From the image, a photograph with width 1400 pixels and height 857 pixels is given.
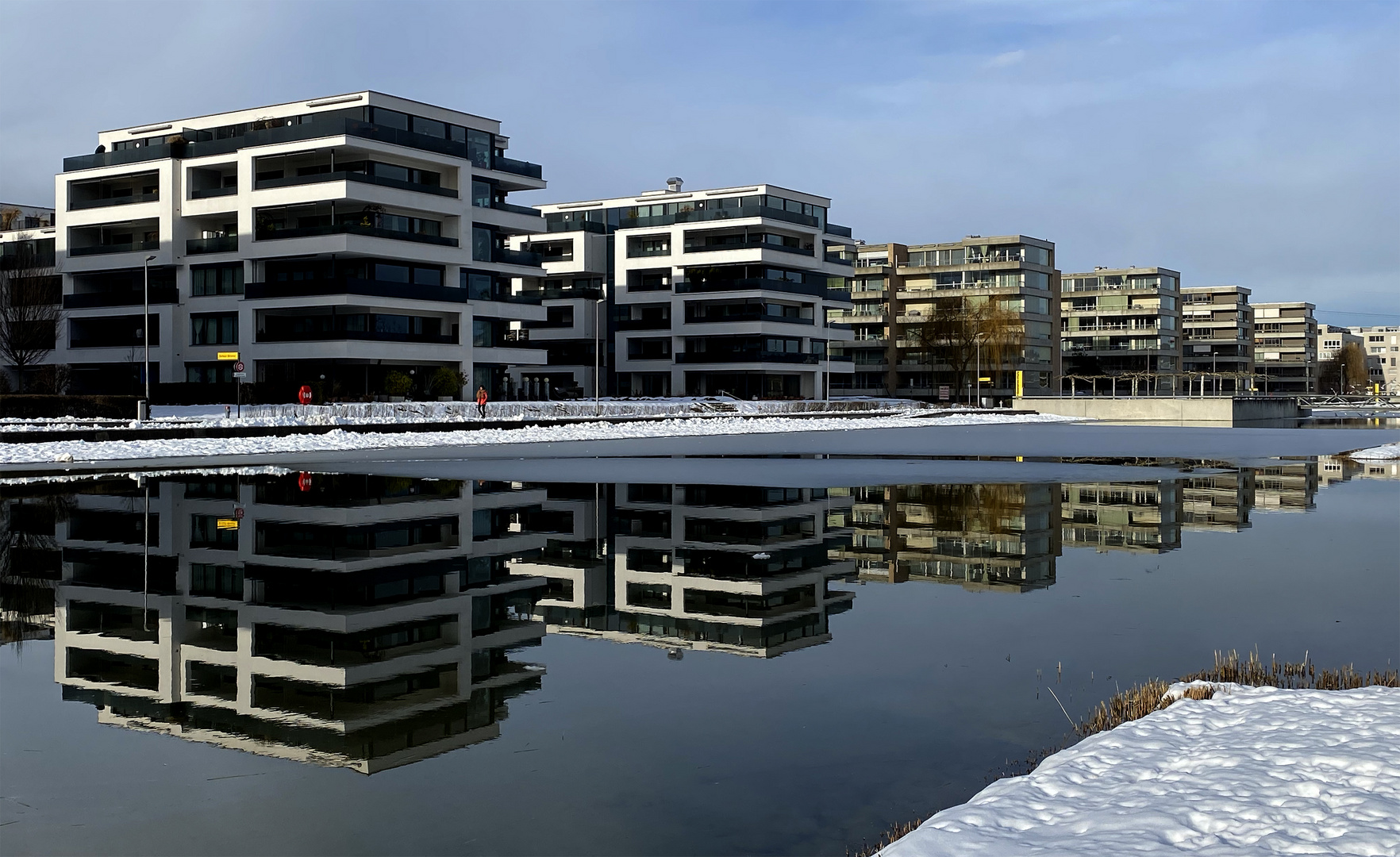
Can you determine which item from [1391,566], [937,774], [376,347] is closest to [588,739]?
[937,774]

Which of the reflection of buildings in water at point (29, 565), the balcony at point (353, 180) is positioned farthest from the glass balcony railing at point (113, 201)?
the reflection of buildings in water at point (29, 565)

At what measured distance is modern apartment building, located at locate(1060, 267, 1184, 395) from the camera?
185 m

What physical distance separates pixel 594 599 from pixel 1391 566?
11824 millimetres

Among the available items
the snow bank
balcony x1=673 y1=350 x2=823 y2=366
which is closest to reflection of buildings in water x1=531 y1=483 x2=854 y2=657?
the snow bank

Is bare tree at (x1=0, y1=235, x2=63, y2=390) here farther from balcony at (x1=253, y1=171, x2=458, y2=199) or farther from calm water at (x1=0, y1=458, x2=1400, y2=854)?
calm water at (x1=0, y1=458, x2=1400, y2=854)

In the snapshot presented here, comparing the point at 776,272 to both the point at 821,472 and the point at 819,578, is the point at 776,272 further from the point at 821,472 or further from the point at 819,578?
the point at 819,578

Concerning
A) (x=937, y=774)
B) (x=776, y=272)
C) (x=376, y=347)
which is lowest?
(x=937, y=774)

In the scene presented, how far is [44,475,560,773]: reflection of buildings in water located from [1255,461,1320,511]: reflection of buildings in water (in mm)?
16566

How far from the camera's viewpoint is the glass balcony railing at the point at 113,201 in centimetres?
8931

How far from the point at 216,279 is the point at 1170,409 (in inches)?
3070

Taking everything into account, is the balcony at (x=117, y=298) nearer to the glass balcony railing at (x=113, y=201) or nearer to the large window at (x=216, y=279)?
the large window at (x=216, y=279)

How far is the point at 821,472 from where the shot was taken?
116ft

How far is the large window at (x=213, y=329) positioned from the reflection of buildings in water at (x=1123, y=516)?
224 feet

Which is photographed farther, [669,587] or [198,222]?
[198,222]
